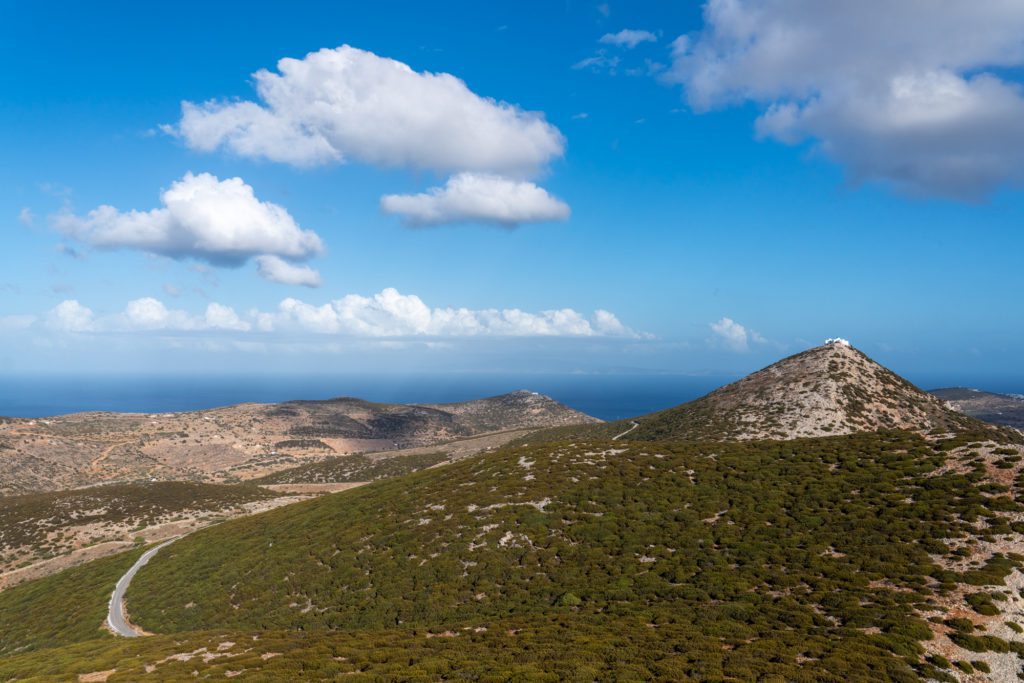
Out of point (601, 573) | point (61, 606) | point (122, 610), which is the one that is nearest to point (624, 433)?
point (601, 573)

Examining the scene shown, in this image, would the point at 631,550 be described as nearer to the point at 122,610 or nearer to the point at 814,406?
the point at 122,610

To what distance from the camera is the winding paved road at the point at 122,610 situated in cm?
3947

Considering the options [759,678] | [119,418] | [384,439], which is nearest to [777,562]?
[759,678]

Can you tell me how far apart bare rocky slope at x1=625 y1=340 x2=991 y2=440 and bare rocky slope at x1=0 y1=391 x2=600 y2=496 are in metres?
80.6

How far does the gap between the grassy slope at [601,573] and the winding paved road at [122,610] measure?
875mm

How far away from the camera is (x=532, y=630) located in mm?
27953

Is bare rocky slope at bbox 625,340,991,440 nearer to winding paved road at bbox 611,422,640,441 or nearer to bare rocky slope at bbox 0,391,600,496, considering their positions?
winding paved road at bbox 611,422,640,441

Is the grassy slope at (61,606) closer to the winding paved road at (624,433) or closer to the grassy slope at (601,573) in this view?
the grassy slope at (601,573)

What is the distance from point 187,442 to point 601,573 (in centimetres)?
14819

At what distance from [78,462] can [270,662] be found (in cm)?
12926

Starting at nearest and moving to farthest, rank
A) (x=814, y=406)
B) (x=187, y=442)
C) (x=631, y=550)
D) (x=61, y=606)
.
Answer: (x=631, y=550), (x=61, y=606), (x=814, y=406), (x=187, y=442)

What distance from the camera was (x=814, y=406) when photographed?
240 feet

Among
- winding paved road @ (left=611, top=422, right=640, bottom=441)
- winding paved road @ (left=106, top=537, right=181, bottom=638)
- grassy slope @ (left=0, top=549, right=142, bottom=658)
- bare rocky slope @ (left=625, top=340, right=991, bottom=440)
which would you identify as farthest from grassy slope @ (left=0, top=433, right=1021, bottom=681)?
winding paved road @ (left=611, top=422, right=640, bottom=441)

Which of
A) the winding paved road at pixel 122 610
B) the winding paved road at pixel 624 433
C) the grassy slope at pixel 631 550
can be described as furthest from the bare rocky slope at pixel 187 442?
the grassy slope at pixel 631 550
